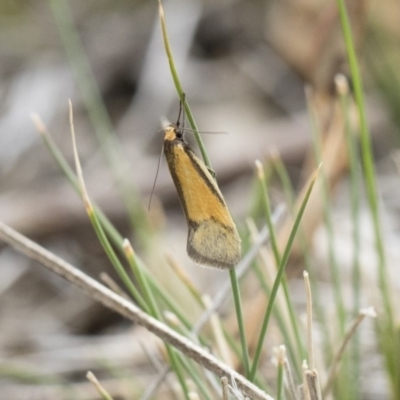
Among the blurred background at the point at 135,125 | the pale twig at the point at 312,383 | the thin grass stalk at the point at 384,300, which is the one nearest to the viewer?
the pale twig at the point at 312,383

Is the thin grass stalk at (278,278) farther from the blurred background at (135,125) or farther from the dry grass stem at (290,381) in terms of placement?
the blurred background at (135,125)

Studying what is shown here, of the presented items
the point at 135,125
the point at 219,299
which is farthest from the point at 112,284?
the point at 135,125

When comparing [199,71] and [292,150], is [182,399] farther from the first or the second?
[199,71]

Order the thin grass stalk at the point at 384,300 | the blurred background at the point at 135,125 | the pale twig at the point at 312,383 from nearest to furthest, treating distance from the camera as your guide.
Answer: the pale twig at the point at 312,383 → the thin grass stalk at the point at 384,300 → the blurred background at the point at 135,125

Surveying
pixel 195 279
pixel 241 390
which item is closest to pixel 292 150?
pixel 195 279

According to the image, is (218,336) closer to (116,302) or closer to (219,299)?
(219,299)

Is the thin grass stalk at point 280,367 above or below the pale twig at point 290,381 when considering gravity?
above

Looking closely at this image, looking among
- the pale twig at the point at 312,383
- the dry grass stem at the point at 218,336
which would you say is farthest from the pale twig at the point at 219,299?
the pale twig at the point at 312,383

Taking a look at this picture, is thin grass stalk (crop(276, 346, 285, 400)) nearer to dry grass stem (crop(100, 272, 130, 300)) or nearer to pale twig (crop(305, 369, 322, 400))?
pale twig (crop(305, 369, 322, 400))
